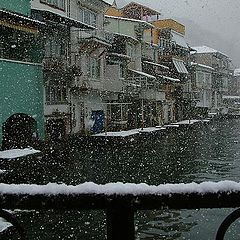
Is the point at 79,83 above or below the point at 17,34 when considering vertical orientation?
below

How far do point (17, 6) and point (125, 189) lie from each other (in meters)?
20.6

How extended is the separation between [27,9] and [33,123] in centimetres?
609

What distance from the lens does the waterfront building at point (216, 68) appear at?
239 ft

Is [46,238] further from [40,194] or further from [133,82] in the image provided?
[133,82]

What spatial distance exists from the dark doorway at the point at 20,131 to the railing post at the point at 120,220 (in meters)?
19.4

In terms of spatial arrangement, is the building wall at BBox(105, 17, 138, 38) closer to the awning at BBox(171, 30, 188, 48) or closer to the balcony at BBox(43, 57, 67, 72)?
the awning at BBox(171, 30, 188, 48)

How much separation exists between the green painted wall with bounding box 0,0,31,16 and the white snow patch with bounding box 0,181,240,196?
1923 centimetres

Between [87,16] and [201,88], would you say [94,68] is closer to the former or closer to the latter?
[87,16]

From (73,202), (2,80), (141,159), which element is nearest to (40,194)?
(73,202)

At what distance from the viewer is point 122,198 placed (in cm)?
148

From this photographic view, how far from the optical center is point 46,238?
28.3ft

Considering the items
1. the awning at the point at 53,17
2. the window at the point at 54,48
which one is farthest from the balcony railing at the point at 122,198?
the window at the point at 54,48

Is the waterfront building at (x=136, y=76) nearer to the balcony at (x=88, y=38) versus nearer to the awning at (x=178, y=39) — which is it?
the balcony at (x=88, y=38)

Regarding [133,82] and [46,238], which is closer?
→ [46,238]
